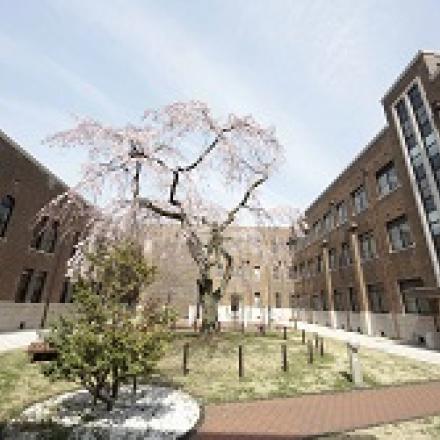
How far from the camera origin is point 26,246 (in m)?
23.9

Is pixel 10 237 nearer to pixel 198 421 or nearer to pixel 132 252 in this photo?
pixel 132 252

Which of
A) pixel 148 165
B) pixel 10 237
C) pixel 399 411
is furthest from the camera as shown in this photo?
pixel 10 237

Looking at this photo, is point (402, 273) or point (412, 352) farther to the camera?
point (402, 273)

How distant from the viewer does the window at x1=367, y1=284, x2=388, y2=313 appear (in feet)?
80.9

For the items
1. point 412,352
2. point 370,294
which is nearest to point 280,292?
point 370,294

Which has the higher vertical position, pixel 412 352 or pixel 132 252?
pixel 132 252

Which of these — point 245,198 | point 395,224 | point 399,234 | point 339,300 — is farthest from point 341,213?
point 245,198

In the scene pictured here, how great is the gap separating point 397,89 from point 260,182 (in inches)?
481

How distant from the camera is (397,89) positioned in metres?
22.9

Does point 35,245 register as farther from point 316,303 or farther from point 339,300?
point 316,303

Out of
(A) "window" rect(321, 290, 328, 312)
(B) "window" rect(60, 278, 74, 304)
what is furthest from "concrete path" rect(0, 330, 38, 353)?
(A) "window" rect(321, 290, 328, 312)

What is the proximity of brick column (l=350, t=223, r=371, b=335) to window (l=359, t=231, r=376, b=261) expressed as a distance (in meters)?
0.42

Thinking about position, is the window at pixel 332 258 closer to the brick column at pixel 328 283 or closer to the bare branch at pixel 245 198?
the brick column at pixel 328 283

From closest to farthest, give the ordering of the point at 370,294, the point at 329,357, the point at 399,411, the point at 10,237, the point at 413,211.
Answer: the point at 399,411 < the point at 329,357 < the point at 413,211 < the point at 10,237 < the point at 370,294
